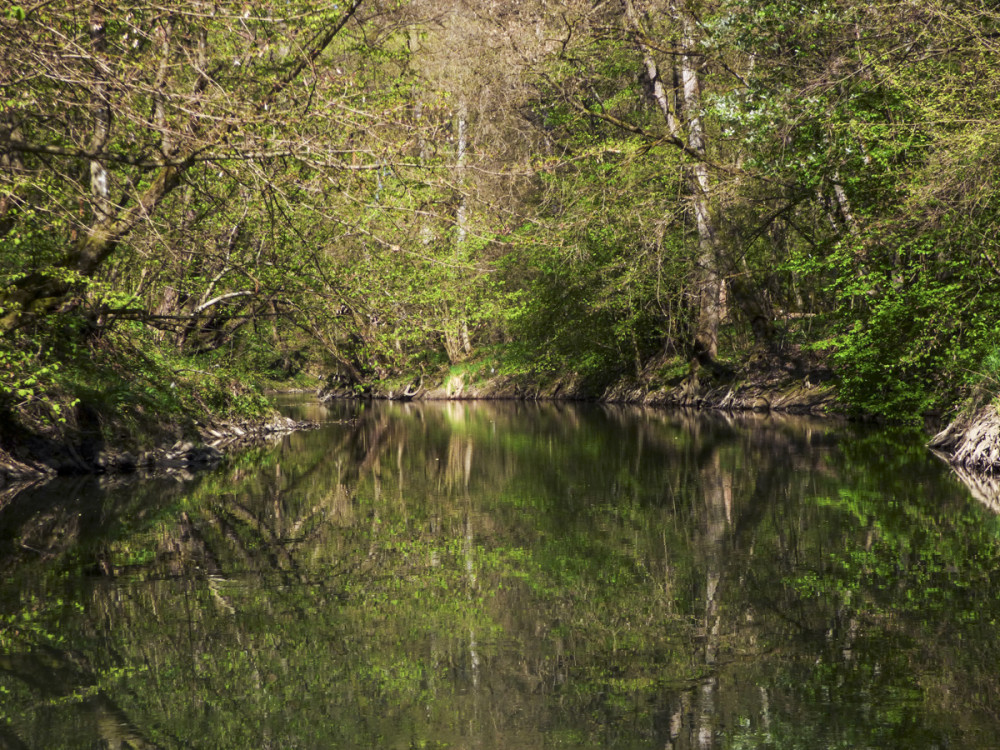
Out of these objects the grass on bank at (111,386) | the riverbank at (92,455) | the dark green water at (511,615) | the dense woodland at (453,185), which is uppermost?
the dense woodland at (453,185)

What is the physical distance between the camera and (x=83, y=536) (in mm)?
9156

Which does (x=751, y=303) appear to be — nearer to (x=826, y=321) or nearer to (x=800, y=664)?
(x=826, y=321)

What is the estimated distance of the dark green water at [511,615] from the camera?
4.01 meters

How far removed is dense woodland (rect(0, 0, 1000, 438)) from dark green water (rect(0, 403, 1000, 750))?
8.37 feet

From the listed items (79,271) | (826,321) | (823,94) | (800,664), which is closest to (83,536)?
(79,271)

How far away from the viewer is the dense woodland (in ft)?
29.8

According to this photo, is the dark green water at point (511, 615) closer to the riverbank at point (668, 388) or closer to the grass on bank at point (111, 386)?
the grass on bank at point (111, 386)

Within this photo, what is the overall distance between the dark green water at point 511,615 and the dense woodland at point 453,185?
255 cm

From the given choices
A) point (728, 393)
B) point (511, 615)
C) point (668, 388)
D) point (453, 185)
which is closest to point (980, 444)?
point (453, 185)

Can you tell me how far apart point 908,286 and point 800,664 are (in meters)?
14.4

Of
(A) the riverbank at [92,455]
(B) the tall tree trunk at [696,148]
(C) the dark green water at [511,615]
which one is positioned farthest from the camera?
→ (B) the tall tree trunk at [696,148]

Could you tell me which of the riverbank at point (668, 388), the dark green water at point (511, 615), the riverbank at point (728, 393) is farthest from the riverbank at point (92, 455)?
the riverbank at point (668, 388)

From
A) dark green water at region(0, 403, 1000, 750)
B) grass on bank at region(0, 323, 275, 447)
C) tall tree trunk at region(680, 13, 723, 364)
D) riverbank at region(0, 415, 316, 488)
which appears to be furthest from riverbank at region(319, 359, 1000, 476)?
grass on bank at region(0, 323, 275, 447)

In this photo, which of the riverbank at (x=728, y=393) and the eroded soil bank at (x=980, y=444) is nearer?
the eroded soil bank at (x=980, y=444)
